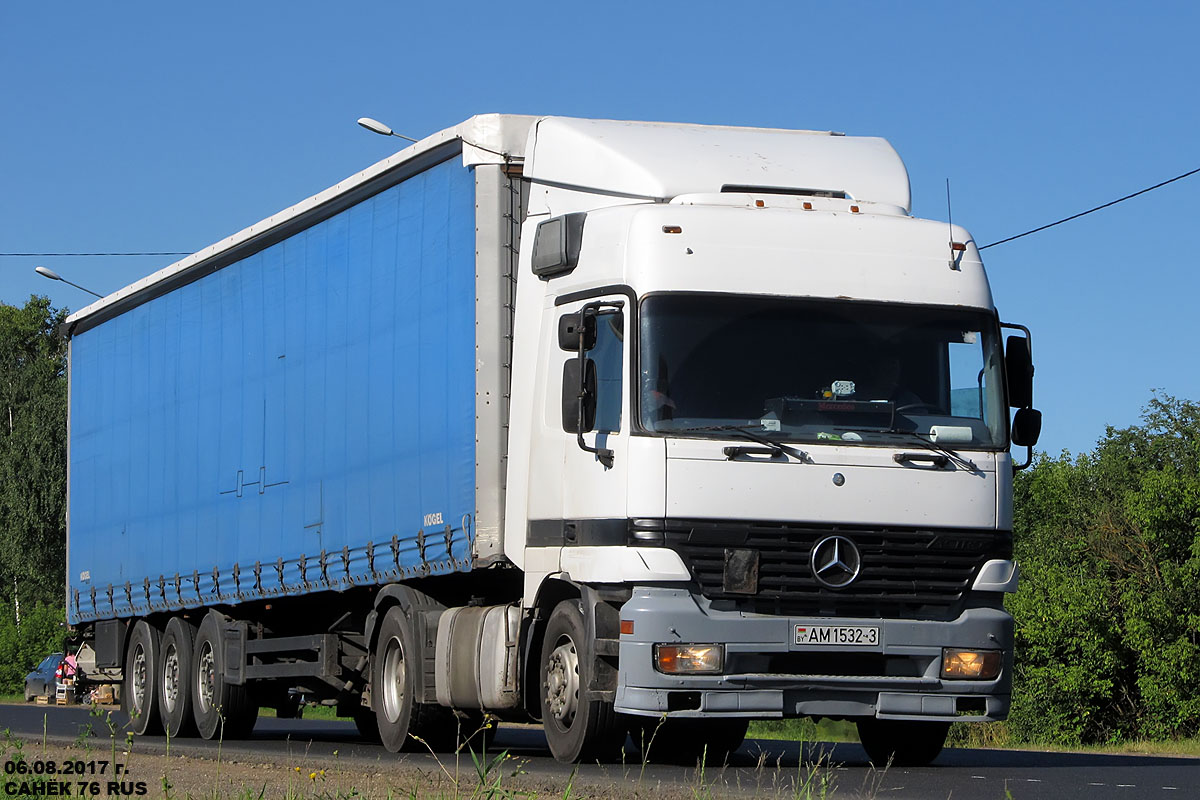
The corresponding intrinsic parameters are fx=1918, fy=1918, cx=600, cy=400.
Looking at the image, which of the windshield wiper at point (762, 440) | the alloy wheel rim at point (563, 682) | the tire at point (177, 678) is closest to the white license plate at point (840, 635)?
the windshield wiper at point (762, 440)

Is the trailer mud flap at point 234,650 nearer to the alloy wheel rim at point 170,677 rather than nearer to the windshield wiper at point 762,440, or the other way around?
the alloy wheel rim at point 170,677

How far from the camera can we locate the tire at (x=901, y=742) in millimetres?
13305

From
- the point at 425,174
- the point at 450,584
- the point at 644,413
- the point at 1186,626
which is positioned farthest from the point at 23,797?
the point at 1186,626

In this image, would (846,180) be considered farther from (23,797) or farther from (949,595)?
(23,797)

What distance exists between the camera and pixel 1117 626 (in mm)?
47281

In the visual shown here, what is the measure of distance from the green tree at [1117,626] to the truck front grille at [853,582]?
33716 mm

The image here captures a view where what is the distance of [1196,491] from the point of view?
50.9 m

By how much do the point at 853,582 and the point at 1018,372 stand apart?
Result: 1.88 metres

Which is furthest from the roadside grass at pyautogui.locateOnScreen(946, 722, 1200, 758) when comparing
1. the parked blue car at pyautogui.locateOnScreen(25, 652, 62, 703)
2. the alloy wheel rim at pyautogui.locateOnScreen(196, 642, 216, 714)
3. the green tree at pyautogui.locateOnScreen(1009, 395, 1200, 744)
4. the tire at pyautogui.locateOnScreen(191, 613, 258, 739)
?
the parked blue car at pyautogui.locateOnScreen(25, 652, 62, 703)

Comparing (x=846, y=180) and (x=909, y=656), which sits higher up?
(x=846, y=180)

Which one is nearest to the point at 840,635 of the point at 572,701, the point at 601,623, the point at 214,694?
the point at 601,623

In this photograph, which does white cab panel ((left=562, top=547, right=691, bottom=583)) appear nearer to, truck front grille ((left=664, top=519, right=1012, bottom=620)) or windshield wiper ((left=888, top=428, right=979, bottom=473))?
truck front grille ((left=664, top=519, right=1012, bottom=620))

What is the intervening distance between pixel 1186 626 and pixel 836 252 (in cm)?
3869

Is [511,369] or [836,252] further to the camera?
[511,369]
